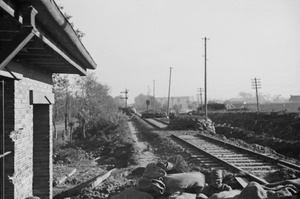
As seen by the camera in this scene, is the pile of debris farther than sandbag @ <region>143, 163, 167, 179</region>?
Yes

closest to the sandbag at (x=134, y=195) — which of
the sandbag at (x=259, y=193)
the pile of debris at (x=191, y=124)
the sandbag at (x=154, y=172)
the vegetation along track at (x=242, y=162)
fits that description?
the sandbag at (x=154, y=172)

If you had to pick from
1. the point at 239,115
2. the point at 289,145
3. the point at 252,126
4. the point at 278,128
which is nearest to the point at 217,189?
the point at 289,145

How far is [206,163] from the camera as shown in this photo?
898cm

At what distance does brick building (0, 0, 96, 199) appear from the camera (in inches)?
104

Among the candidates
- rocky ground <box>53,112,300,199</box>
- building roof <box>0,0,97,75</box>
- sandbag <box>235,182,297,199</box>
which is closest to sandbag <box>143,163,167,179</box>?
rocky ground <box>53,112,300,199</box>

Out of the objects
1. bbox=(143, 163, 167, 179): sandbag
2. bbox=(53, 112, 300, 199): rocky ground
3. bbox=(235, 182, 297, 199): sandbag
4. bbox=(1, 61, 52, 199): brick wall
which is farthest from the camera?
bbox=(53, 112, 300, 199): rocky ground

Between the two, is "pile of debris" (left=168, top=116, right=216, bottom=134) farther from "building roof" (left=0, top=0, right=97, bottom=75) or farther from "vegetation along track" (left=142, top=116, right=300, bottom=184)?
"building roof" (left=0, top=0, right=97, bottom=75)

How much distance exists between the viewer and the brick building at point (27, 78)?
2641 millimetres

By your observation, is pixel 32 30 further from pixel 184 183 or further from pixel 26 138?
pixel 184 183

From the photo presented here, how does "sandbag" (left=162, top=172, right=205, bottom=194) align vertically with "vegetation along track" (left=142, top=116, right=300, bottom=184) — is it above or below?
above

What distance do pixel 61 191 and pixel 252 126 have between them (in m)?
21.9

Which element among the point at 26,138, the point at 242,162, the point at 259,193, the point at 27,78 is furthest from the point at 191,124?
the point at 27,78

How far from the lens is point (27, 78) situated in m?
4.49

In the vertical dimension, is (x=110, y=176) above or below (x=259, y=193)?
below
